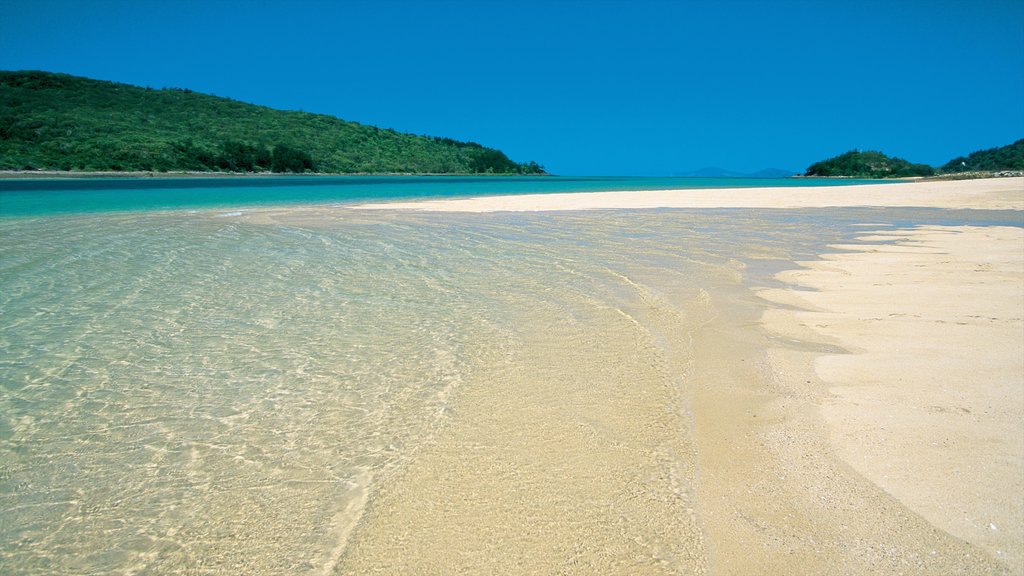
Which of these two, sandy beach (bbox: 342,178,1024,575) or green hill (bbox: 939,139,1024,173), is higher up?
green hill (bbox: 939,139,1024,173)

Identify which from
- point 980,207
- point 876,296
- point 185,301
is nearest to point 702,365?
point 876,296

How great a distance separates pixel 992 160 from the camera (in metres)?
81.6

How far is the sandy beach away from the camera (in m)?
2.03

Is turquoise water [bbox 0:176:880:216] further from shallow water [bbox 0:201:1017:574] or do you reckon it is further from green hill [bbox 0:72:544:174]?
green hill [bbox 0:72:544:174]

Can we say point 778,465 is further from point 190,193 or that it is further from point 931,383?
point 190,193

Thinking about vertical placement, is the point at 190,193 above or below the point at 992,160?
below

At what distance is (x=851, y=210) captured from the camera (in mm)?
18656

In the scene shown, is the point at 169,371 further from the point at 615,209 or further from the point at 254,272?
the point at 615,209

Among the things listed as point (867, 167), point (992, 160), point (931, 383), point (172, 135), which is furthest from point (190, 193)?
point (867, 167)

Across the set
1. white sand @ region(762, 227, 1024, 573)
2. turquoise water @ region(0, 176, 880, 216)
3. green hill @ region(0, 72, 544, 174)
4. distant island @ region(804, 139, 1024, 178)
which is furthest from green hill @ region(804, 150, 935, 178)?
white sand @ region(762, 227, 1024, 573)

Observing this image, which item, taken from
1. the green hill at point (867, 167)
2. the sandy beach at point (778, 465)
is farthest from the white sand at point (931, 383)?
the green hill at point (867, 167)

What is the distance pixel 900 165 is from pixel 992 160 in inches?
963

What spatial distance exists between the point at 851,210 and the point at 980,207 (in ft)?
15.0

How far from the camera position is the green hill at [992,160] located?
231 feet
